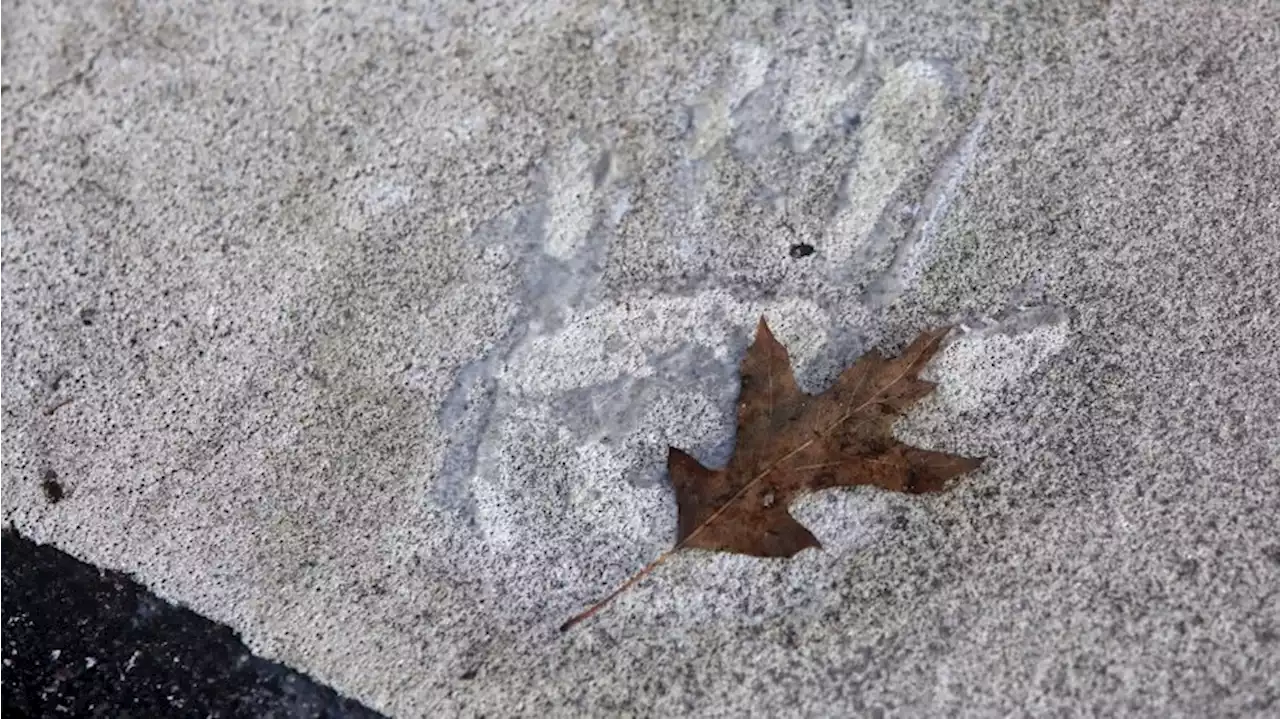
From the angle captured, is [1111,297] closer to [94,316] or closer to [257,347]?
[257,347]

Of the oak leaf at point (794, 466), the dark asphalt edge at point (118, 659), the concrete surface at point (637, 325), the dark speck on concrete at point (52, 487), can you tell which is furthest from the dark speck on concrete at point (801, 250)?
the dark speck on concrete at point (52, 487)

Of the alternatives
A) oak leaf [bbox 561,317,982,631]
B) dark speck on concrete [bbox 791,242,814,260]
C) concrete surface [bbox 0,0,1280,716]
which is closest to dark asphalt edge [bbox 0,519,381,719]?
concrete surface [bbox 0,0,1280,716]

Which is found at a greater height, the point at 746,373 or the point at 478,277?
the point at 478,277

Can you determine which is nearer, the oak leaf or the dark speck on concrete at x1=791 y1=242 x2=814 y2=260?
the oak leaf

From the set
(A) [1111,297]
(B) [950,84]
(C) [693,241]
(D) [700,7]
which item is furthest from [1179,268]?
(D) [700,7]

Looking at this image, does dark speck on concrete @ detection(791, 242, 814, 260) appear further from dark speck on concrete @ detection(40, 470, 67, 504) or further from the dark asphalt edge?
dark speck on concrete @ detection(40, 470, 67, 504)
